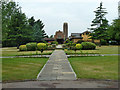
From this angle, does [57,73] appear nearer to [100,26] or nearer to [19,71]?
[19,71]

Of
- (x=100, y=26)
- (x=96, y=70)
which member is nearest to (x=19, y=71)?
(x=96, y=70)

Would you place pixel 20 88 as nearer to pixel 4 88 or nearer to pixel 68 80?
pixel 4 88

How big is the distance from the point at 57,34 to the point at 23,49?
53943 mm

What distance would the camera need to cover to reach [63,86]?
240 inches

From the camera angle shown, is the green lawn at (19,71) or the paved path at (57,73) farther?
the green lawn at (19,71)

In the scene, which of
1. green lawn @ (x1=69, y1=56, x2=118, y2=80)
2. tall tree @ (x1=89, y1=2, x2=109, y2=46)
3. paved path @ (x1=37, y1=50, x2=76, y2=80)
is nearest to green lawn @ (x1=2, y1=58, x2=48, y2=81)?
paved path @ (x1=37, y1=50, x2=76, y2=80)

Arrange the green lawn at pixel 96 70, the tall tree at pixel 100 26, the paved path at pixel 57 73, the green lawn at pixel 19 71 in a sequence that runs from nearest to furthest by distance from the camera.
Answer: the paved path at pixel 57 73 → the green lawn at pixel 19 71 → the green lawn at pixel 96 70 → the tall tree at pixel 100 26

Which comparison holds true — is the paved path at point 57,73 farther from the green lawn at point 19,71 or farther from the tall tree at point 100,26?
the tall tree at point 100,26

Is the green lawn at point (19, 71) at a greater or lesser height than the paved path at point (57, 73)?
lesser

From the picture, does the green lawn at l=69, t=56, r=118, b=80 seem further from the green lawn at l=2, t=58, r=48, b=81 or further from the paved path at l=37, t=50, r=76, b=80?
the green lawn at l=2, t=58, r=48, b=81

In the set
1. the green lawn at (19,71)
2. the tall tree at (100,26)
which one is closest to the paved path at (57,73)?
the green lawn at (19,71)

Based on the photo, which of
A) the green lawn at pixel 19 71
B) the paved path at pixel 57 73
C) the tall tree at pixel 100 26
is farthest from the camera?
the tall tree at pixel 100 26

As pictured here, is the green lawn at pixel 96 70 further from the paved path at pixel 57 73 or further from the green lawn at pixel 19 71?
the green lawn at pixel 19 71

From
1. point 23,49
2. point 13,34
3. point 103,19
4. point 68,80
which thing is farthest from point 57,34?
point 68,80
